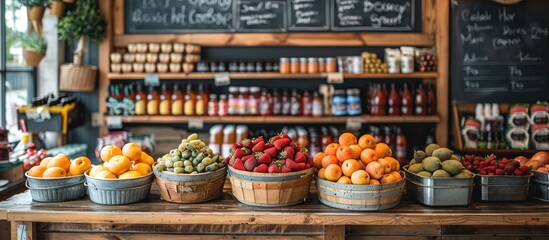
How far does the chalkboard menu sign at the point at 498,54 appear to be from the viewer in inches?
184

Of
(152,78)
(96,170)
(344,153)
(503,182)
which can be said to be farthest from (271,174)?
(152,78)

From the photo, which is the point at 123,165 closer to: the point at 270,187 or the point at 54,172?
the point at 54,172

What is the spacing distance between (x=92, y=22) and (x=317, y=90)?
2.07m

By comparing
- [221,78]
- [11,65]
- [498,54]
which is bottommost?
[221,78]

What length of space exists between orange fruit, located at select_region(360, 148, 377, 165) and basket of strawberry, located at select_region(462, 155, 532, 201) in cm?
53

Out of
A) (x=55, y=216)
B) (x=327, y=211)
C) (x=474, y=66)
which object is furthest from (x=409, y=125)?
(x=55, y=216)

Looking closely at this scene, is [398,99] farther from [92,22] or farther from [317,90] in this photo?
[92,22]

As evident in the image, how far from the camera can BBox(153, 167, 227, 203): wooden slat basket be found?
8.18ft

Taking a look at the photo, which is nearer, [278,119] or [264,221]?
[264,221]

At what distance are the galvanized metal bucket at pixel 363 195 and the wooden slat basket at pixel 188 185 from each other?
533mm

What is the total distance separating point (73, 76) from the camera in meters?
4.54

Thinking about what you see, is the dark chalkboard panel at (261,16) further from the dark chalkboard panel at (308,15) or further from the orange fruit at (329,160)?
the orange fruit at (329,160)

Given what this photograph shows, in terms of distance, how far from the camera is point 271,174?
2.38 metres

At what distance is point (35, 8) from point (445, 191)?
12.1ft
